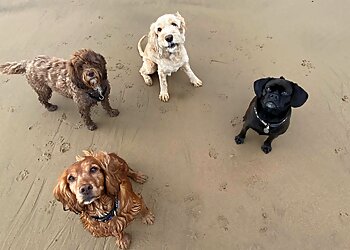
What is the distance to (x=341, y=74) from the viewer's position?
4633mm

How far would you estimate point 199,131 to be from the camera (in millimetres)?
4312

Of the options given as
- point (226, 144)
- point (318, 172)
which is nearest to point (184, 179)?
point (226, 144)

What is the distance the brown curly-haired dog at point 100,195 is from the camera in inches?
101

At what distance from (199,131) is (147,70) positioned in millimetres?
1073

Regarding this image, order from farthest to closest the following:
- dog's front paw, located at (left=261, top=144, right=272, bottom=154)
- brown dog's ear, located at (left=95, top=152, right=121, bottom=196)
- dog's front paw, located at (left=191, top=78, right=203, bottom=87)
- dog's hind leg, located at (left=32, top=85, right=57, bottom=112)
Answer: dog's front paw, located at (left=191, top=78, right=203, bottom=87), dog's hind leg, located at (left=32, top=85, right=57, bottom=112), dog's front paw, located at (left=261, top=144, right=272, bottom=154), brown dog's ear, located at (left=95, top=152, right=121, bottom=196)

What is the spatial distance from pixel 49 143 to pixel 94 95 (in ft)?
3.13

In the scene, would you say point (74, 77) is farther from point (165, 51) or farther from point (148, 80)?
point (148, 80)

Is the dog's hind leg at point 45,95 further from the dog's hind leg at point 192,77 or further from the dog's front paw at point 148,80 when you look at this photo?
the dog's hind leg at point 192,77

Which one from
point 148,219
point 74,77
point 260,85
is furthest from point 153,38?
point 148,219

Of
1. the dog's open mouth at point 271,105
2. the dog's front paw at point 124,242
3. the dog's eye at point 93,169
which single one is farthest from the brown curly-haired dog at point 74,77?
the dog's open mouth at point 271,105

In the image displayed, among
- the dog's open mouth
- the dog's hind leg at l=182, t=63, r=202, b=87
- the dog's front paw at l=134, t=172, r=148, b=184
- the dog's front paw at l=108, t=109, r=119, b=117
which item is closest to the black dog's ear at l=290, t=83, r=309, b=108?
the dog's open mouth

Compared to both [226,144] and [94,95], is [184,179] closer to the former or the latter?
[226,144]

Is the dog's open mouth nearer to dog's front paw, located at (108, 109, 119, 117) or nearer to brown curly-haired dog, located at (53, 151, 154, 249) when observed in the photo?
brown curly-haired dog, located at (53, 151, 154, 249)

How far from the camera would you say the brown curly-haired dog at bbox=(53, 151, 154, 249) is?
2.56 m
